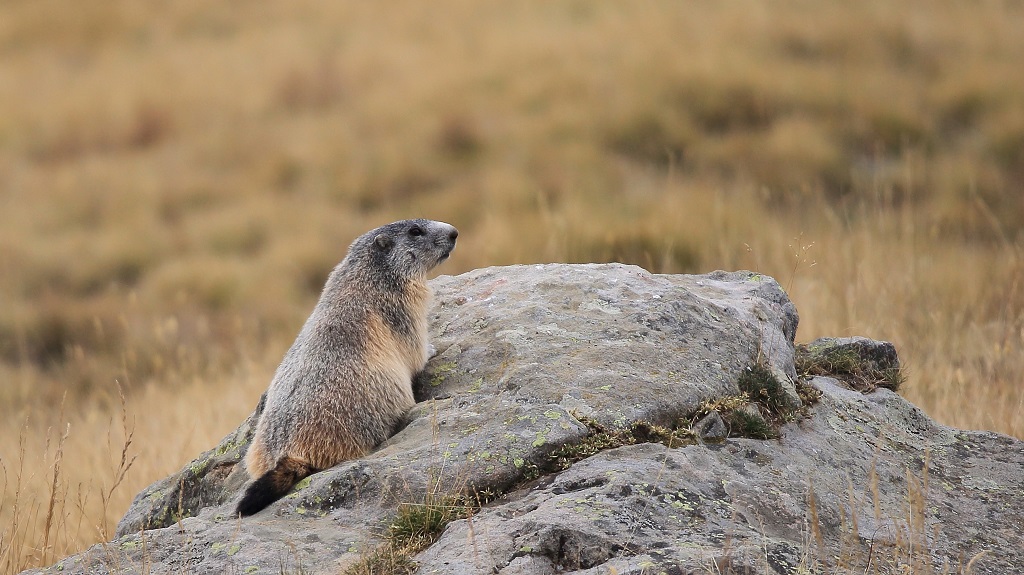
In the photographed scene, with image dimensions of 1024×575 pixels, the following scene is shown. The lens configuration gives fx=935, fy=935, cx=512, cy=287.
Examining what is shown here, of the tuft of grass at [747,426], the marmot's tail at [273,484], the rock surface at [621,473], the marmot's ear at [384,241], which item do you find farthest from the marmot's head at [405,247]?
the tuft of grass at [747,426]

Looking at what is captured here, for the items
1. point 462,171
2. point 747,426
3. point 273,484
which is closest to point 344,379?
point 273,484

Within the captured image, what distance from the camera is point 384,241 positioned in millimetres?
6215

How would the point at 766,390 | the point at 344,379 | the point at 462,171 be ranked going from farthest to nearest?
the point at 462,171 → the point at 344,379 → the point at 766,390

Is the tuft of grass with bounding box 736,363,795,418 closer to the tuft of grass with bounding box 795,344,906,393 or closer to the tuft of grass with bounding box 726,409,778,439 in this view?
the tuft of grass with bounding box 726,409,778,439

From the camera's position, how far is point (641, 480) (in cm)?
391

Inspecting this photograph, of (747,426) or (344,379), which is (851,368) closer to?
(747,426)

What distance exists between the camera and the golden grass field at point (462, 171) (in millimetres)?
9422

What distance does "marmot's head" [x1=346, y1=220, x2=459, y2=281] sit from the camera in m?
6.05

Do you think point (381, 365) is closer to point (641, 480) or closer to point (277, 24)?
point (641, 480)

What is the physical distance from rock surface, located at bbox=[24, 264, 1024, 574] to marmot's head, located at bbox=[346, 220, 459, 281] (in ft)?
1.96

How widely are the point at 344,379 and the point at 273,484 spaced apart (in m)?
0.75

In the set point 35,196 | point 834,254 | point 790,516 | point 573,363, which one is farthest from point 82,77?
point 790,516

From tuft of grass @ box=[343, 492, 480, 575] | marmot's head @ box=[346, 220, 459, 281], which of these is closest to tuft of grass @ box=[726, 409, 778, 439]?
tuft of grass @ box=[343, 492, 480, 575]

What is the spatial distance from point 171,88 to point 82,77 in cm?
234
